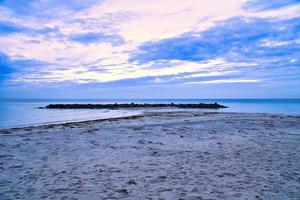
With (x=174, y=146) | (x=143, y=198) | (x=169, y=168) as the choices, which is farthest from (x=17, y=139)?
(x=143, y=198)

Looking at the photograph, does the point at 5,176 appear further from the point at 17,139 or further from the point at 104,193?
the point at 17,139

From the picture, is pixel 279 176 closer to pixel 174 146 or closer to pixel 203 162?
pixel 203 162

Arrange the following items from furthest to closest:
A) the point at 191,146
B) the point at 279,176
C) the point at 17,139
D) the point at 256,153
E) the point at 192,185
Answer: the point at 17,139
the point at 191,146
the point at 256,153
the point at 279,176
the point at 192,185

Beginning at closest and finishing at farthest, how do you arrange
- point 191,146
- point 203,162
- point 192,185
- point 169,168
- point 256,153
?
point 192,185, point 169,168, point 203,162, point 256,153, point 191,146

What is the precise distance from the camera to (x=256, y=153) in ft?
29.7

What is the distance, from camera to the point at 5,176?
657cm

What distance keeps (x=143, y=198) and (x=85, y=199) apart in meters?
1.17

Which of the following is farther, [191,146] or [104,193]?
[191,146]

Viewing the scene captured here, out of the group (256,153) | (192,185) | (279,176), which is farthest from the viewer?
(256,153)

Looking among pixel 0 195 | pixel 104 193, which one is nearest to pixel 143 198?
pixel 104 193

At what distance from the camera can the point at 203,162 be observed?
310 inches

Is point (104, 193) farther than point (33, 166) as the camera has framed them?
No

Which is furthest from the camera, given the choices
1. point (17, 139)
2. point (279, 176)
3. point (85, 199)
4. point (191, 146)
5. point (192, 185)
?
point (17, 139)

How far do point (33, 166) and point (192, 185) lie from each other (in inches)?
188
